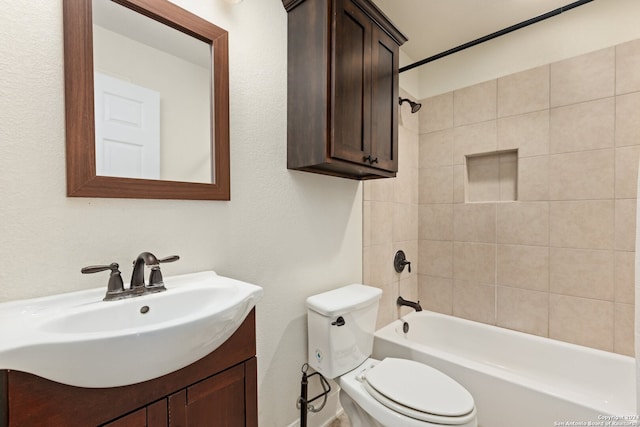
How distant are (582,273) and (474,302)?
70cm

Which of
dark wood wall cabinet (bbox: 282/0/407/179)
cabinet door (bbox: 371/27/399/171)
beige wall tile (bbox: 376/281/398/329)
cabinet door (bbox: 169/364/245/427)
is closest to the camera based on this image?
cabinet door (bbox: 169/364/245/427)

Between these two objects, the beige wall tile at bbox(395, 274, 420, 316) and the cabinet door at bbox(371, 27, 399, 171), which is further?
the beige wall tile at bbox(395, 274, 420, 316)

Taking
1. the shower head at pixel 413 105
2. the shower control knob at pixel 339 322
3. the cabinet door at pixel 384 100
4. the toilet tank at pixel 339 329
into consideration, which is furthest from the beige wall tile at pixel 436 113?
the shower control knob at pixel 339 322

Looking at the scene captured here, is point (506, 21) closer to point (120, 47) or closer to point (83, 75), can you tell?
point (120, 47)

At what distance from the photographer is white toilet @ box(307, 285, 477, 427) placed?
114cm

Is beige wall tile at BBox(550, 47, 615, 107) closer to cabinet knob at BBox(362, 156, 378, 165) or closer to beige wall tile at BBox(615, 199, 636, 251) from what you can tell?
beige wall tile at BBox(615, 199, 636, 251)

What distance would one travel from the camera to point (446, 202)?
2.39m

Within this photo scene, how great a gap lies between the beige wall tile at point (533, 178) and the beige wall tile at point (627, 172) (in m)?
0.34

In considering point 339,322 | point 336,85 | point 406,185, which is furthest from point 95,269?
point 406,185

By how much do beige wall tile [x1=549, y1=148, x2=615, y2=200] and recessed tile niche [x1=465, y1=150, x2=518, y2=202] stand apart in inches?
9.5

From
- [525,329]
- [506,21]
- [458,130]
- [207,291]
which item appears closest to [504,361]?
[525,329]

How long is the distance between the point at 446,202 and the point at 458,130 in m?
0.59

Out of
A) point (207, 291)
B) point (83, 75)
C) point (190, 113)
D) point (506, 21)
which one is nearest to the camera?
point (83, 75)

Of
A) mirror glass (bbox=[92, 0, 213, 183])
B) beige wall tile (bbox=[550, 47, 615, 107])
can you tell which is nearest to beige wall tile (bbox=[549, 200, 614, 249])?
beige wall tile (bbox=[550, 47, 615, 107])
